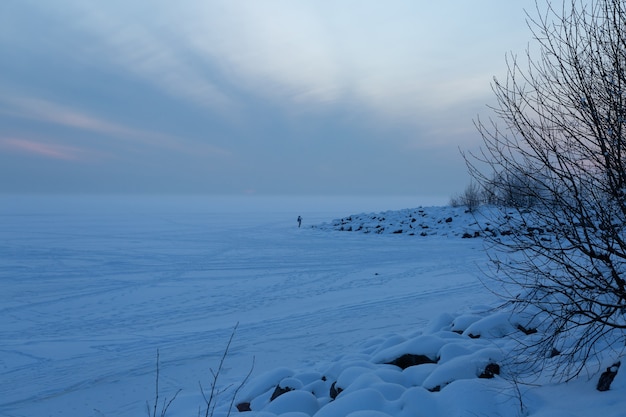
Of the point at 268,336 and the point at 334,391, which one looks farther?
the point at 268,336

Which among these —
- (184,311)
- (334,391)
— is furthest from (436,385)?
(184,311)

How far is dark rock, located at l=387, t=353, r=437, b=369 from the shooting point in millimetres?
5988

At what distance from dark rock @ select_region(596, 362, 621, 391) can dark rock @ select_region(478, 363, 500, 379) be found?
1.11 metres

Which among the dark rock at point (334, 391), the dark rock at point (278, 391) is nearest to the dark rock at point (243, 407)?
the dark rock at point (278, 391)

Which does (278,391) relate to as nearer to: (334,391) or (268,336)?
(334,391)

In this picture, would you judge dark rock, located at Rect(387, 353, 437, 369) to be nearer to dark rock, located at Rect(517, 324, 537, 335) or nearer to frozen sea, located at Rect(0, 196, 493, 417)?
frozen sea, located at Rect(0, 196, 493, 417)

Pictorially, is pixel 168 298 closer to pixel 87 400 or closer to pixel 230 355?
pixel 230 355

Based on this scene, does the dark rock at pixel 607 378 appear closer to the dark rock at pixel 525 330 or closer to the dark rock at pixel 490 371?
the dark rock at pixel 490 371

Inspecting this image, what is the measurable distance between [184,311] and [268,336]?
9.80 feet

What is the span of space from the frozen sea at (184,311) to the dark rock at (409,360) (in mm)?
1694

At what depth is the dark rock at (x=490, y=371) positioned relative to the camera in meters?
4.98

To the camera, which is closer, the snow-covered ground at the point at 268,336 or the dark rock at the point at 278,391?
the snow-covered ground at the point at 268,336

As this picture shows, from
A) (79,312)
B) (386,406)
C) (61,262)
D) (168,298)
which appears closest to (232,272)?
(168,298)

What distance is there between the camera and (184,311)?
10.8m
